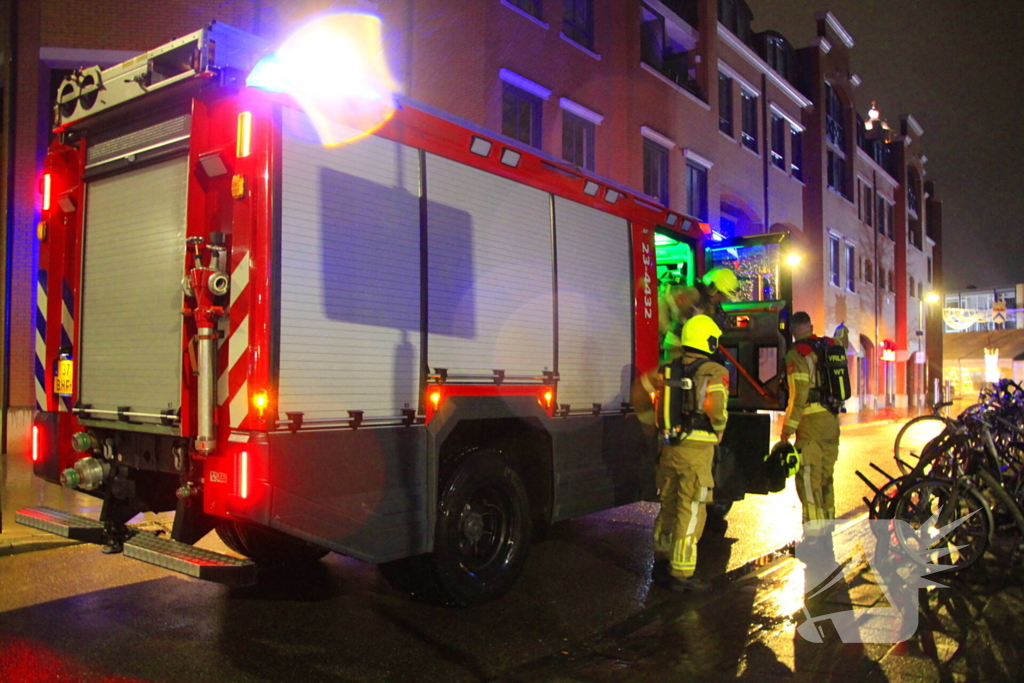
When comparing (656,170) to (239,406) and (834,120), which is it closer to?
(834,120)

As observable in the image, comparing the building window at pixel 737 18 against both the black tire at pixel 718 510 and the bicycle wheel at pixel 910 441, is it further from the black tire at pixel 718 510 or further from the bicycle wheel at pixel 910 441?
the black tire at pixel 718 510

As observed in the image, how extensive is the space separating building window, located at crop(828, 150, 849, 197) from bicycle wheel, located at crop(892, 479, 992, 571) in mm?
26227

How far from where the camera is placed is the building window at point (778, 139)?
2634 cm

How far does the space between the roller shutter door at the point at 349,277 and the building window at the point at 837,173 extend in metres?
28.7

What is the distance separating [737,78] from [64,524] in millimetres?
22562

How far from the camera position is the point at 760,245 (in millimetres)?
8336

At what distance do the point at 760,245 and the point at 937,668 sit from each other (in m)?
4.94

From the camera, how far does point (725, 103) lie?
23219 millimetres

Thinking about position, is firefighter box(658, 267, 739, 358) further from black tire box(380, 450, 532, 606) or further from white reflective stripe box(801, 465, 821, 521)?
black tire box(380, 450, 532, 606)

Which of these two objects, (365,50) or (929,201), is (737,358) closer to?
(365,50)

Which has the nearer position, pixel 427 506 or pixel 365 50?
pixel 427 506

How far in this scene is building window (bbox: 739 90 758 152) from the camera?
24.4m

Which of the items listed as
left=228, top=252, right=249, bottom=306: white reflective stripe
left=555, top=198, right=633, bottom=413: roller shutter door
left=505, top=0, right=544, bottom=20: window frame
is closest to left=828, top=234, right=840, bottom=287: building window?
left=505, top=0, right=544, bottom=20: window frame

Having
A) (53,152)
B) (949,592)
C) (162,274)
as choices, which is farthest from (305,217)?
(949,592)
